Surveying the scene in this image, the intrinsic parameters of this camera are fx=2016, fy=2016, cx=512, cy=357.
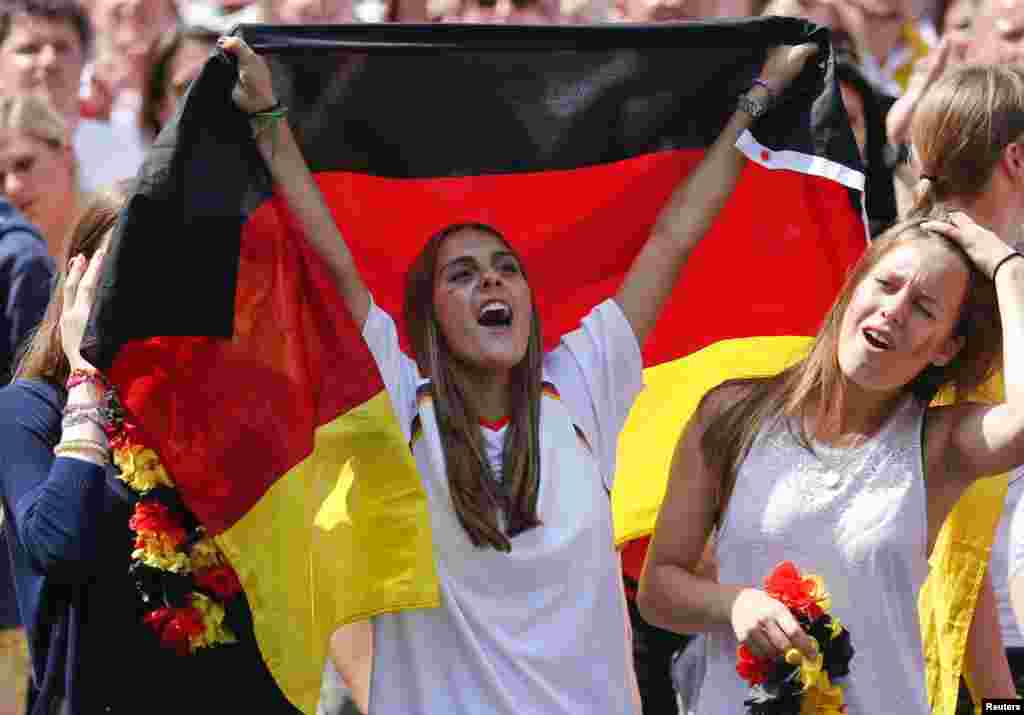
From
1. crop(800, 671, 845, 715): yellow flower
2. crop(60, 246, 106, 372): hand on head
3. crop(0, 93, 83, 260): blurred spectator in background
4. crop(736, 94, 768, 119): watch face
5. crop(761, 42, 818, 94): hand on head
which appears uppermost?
crop(0, 93, 83, 260): blurred spectator in background

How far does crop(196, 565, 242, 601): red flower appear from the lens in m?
4.46

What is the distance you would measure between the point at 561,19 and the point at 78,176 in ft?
6.49

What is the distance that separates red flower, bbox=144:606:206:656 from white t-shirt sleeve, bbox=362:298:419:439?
62cm

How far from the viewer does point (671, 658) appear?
5.32 meters

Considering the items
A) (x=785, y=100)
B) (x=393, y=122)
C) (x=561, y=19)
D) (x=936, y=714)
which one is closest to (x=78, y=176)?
(x=561, y=19)

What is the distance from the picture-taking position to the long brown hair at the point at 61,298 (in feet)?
15.4

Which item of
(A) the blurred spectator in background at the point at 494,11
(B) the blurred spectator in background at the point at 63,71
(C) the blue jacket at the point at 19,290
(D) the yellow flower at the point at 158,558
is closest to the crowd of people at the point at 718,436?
(D) the yellow flower at the point at 158,558

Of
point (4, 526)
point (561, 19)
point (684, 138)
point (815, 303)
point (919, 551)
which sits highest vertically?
point (561, 19)

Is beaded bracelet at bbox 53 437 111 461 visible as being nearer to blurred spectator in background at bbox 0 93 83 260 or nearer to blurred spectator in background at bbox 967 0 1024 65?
blurred spectator in background at bbox 0 93 83 260

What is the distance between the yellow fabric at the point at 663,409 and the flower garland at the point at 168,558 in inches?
37.4

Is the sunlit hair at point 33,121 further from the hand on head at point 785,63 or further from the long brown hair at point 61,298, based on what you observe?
the hand on head at point 785,63

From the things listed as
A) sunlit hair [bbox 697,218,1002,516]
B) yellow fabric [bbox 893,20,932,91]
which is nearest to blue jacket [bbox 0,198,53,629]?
sunlit hair [bbox 697,218,1002,516]

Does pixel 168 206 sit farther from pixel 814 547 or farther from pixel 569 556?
pixel 814 547

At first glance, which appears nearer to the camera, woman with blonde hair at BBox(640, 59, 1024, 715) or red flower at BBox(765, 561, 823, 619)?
red flower at BBox(765, 561, 823, 619)
